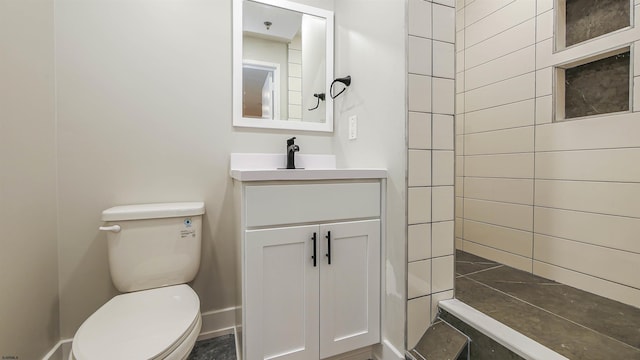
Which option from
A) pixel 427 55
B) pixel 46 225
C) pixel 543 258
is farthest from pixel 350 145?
pixel 46 225

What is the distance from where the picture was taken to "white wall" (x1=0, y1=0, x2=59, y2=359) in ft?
3.22

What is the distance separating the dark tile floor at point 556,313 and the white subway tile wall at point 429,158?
0.86ft

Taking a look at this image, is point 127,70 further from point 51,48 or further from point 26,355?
point 26,355

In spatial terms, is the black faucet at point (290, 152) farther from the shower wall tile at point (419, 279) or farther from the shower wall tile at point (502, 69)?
the shower wall tile at point (502, 69)

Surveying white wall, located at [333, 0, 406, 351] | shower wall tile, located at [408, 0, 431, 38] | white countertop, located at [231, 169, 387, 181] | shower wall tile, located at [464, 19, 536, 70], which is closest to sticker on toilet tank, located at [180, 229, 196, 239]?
white countertop, located at [231, 169, 387, 181]

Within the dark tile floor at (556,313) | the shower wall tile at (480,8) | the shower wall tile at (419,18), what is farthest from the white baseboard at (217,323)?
the shower wall tile at (480,8)

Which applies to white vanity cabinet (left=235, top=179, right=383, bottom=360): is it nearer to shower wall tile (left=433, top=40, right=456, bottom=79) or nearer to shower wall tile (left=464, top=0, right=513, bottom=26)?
shower wall tile (left=433, top=40, right=456, bottom=79)

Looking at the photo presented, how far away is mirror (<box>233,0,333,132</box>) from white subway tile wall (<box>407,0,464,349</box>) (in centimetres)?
73

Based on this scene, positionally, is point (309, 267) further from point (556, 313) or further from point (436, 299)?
point (556, 313)

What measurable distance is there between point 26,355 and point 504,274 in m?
2.46

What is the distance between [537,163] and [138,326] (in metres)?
2.25

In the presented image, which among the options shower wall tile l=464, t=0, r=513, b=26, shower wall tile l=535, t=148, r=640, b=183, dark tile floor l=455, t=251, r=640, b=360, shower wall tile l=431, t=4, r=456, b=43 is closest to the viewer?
dark tile floor l=455, t=251, r=640, b=360

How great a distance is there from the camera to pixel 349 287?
1.20m

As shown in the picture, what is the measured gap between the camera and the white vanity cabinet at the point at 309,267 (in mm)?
1056
